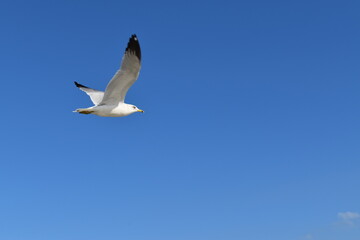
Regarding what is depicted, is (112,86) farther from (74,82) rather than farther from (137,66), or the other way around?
(74,82)

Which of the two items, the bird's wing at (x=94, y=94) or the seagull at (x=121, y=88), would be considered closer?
the seagull at (x=121, y=88)

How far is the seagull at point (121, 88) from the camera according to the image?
18203 mm

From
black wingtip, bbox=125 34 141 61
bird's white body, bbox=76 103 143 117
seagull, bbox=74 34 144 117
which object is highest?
black wingtip, bbox=125 34 141 61

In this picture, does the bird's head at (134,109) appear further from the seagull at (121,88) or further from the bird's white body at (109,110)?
the bird's white body at (109,110)

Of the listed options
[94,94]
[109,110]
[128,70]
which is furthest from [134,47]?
[94,94]

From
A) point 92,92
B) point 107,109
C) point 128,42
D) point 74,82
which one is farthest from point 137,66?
point 74,82

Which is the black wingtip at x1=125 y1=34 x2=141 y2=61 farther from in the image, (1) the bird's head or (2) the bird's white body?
(1) the bird's head

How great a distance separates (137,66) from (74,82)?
7.81 metres

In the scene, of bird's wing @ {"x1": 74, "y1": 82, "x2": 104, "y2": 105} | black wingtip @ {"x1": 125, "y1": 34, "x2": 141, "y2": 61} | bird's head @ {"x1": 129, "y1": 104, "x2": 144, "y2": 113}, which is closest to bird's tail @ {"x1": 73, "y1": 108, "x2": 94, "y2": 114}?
bird's wing @ {"x1": 74, "y1": 82, "x2": 104, "y2": 105}

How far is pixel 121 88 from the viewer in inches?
757

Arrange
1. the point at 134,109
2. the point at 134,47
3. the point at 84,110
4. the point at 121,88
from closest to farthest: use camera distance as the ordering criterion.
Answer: the point at 134,47, the point at 121,88, the point at 84,110, the point at 134,109

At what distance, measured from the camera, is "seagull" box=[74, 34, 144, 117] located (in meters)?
18.2

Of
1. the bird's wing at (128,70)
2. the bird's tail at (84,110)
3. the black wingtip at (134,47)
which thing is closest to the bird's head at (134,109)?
the bird's wing at (128,70)

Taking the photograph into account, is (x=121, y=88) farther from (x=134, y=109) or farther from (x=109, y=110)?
(x=134, y=109)
